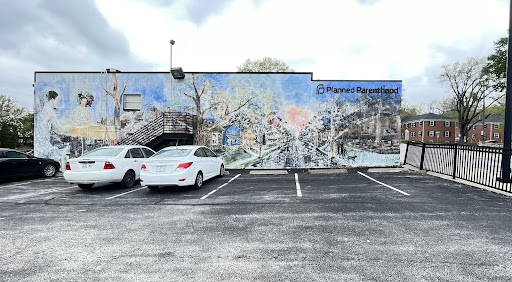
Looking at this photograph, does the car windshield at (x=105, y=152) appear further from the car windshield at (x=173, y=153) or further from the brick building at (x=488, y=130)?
the brick building at (x=488, y=130)

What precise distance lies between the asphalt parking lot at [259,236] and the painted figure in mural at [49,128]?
8.54 m

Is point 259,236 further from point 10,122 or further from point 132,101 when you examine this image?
point 10,122

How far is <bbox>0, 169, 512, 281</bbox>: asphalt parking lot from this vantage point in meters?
3.44

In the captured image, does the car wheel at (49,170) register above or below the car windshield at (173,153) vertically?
below

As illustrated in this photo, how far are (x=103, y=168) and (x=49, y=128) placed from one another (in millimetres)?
9969

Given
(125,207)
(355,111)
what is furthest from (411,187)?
(125,207)

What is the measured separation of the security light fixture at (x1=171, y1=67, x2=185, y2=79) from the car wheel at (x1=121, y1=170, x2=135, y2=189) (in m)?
7.10

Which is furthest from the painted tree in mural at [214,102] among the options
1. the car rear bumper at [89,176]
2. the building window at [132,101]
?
the car rear bumper at [89,176]

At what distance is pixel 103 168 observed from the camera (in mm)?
8945

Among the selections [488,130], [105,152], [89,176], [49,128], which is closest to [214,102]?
[105,152]

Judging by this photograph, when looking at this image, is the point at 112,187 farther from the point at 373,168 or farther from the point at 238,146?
the point at 373,168

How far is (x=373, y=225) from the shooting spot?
522cm

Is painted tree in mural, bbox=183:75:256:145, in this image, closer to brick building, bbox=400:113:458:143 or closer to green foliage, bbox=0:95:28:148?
green foliage, bbox=0:95:28:148

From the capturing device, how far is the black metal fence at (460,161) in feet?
30.1
